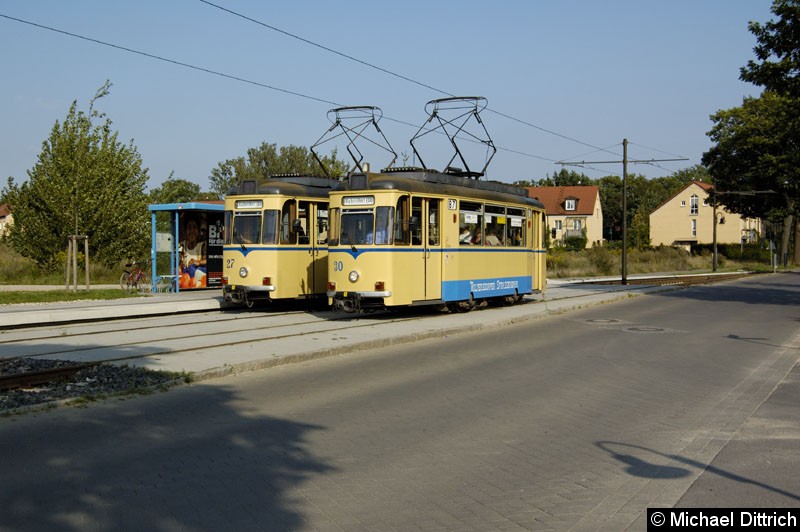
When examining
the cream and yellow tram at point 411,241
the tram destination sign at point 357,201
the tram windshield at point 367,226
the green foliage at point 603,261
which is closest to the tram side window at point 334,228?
the cream and yellow tram at point 411,241

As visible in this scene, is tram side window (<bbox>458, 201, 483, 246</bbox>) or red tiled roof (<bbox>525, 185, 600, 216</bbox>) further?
red tiled roof (<bbox>525, 185, 600, 216</bbox>)

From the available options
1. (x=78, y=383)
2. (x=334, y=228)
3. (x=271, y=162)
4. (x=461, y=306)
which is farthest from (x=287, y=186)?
(x=271, y=162)

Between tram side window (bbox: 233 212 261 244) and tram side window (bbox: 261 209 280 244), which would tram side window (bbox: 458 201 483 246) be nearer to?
tram side window (bbox: 261 209 280 244)

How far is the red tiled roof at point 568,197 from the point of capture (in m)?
98.1

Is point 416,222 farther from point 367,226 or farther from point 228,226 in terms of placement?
point 228,226

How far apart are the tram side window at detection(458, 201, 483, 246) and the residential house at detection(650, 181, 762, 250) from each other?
3387 inches

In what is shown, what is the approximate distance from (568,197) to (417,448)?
3746 inches

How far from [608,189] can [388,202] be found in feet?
355

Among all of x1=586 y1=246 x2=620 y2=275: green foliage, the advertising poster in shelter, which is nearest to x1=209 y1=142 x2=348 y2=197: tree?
x1=586 y1=246 x2=620 y2=275: green foliage

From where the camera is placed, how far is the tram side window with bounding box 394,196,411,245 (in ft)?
60.2

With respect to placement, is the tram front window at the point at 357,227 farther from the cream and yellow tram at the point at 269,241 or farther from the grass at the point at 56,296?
the grass at the point at 56,296

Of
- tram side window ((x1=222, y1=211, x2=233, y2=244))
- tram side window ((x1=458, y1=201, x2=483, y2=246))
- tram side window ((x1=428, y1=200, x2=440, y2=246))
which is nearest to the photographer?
tram side window ((x1=428, y1=200, x2=440, y2=246))

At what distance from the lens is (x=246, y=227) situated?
817 inches

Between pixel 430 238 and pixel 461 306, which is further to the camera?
pixel 461 306
